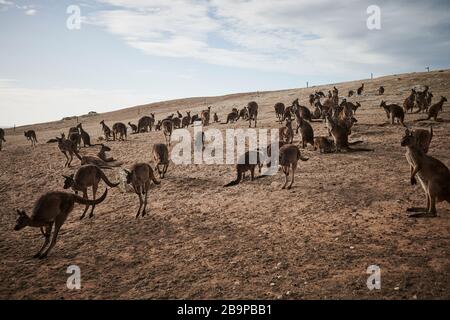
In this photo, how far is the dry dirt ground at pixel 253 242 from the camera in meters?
5.88

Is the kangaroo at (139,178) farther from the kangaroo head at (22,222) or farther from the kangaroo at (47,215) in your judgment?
the kangaroo head at (22,222)

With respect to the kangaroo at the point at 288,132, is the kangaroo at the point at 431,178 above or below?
below

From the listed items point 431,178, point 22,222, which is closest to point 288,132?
point 431,178


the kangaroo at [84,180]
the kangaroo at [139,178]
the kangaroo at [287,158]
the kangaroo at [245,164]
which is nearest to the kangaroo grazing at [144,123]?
the kangaroo at [84,180]

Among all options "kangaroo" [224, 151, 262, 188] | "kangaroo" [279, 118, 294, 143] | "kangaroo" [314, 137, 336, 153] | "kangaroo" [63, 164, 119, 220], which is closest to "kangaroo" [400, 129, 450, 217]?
"kangaroo" [224, 151, 262, 188]

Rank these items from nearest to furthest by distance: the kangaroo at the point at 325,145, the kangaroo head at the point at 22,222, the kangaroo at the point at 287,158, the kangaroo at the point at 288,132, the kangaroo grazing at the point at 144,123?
1. the kangaroo head at the point at 22,222
2. the kangaroo at the point at 287,158
3. the kangaroo at the point at 325,145
4. the kangaroo at the point at 288,132
5. the kangaroo grazing at the point at 144,123

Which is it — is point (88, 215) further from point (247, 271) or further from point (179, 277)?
point (247, 271)

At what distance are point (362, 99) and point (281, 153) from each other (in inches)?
1100

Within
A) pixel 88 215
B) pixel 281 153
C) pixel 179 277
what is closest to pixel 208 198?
pixel 281 153

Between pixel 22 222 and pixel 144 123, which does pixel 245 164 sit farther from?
pixel 144 123

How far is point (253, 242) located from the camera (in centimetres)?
762

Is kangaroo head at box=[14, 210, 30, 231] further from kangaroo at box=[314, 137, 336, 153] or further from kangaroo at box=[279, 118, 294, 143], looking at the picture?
kangaroo at box=[279, 118, 294, 143]

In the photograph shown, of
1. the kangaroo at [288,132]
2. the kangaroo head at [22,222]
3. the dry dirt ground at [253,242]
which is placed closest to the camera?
the dry dirt ground at [253,242]

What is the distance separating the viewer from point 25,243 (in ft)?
29.7
